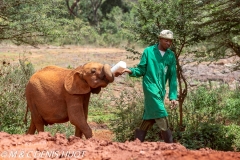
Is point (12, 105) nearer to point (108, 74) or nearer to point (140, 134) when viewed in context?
point (108, 74)

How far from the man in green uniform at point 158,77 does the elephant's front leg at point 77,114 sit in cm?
103

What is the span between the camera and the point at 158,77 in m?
6.80

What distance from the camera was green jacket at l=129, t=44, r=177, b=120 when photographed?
6.72 meters

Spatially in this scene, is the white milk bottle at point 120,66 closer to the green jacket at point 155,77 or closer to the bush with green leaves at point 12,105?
the green jacket at point 155,77

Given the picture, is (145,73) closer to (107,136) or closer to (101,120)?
(107,136)

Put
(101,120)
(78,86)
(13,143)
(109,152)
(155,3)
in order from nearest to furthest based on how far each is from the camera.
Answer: (109,152) < (13,143) < (78,86) < (155,3) < (101,120)

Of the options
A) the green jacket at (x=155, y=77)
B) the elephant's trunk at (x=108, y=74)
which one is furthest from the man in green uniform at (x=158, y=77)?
the elephant's trunk at (x=108, y=74)

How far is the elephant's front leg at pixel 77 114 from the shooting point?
290 inches

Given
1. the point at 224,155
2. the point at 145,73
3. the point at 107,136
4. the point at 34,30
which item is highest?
the point at 34,30

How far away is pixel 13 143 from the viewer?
511 centimetres

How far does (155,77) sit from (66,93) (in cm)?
155

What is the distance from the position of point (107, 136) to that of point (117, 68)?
159 inches

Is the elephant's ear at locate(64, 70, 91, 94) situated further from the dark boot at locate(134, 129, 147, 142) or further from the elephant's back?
the dark boot at locate(134, 129, 147, 142)

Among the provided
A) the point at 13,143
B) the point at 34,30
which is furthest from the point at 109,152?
the point at 34,30
